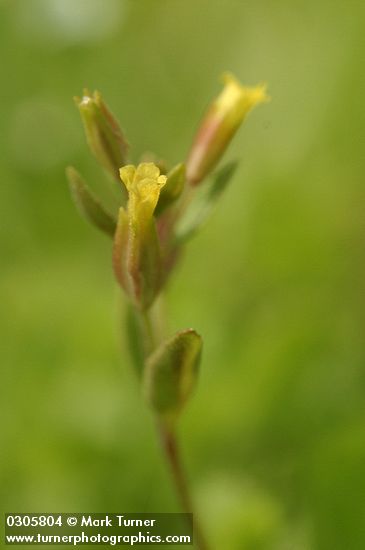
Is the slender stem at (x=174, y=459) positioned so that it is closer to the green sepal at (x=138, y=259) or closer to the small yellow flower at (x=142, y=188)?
the green sepal at (x=138, y=259)

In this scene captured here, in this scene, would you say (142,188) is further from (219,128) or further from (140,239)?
(219,128)

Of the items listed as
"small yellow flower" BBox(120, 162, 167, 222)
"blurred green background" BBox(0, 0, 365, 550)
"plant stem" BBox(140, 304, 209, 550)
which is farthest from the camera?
"blurred green background" BBox(0, 0, 365, 550)

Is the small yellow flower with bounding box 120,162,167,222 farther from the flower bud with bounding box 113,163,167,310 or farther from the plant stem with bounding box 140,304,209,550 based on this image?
the plant stem with bounding box 140,304,209,550

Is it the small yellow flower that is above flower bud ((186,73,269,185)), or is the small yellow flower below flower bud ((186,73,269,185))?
below

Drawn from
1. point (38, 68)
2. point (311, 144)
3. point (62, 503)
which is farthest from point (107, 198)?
point (62, 503)

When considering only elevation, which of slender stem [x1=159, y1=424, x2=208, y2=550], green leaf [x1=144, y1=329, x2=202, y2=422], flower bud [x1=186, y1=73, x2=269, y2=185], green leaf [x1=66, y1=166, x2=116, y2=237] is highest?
flower bud [x1=186, y1=73, x2=269, y2=185]

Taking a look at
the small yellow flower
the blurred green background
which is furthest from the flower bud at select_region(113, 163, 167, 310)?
the blurred green background

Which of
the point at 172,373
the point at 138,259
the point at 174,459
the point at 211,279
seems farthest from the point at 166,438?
the point at 211,279
